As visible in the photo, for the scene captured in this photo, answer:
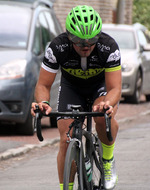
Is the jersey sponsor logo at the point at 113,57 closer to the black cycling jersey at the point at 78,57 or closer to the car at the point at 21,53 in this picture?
the black cycling jersey at the point at 78,57

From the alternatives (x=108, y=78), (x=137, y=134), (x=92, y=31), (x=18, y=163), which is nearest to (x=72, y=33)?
(x=92, y=31)

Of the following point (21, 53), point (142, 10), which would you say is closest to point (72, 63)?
point (21, 53)

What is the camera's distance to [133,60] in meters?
15.9

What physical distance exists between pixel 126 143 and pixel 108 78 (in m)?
4.54

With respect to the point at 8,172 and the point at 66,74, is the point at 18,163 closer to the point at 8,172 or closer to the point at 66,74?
the point at 8,172

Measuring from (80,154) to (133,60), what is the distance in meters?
11.1

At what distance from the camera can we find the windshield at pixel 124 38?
54.0 ft

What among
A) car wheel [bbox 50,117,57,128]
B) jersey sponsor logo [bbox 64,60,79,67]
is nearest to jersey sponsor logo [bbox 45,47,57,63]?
jersey sponsor logo [bbox 64,60,79,67]

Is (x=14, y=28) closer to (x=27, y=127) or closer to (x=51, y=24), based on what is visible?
(x=51, y=24)

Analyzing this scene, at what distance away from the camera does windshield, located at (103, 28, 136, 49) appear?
→ 16.5 m

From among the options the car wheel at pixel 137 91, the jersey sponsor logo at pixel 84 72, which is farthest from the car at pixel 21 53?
the car wheel at pixel 137 91

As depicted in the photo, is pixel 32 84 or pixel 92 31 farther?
pixel 32 84

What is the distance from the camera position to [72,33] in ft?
16.8

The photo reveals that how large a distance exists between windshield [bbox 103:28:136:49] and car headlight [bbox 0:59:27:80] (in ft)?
22.9
